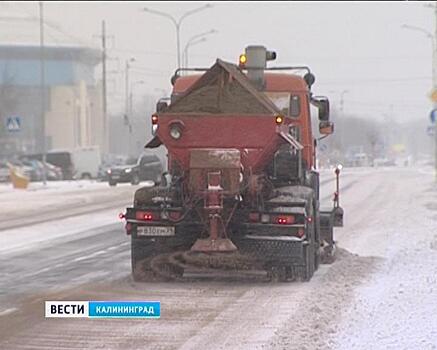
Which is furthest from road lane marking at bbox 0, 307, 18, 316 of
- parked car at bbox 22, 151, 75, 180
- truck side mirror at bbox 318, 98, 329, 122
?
parked car at bbox 22, 151, 75, 180

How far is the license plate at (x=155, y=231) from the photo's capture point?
14.4m

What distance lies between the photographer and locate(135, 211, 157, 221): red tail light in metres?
14.5

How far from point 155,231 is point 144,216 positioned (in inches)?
10.2

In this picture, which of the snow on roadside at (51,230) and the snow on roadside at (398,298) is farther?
the snow on roadside at (51,230)

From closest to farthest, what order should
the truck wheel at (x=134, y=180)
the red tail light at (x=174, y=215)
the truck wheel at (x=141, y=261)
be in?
the red tail light at (x=174, y=215) < the truck wheel at (x=141, y=261) < the truck wheel at (x=134, y=180)

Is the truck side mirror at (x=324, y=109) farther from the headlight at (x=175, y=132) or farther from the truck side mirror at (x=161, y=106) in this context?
the headlight at (x=175, y=132)

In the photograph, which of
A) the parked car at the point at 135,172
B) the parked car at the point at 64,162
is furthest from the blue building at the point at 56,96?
the parked car at the point at 135,172

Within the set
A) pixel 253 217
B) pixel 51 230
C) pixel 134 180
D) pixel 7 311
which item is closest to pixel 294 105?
pixel 253 217

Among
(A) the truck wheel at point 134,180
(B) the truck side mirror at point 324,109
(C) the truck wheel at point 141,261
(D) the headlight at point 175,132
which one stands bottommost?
(A) the truck wheel at point 134,180

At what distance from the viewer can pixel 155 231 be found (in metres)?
14.5

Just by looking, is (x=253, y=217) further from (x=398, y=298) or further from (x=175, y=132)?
(x=398, y=298)

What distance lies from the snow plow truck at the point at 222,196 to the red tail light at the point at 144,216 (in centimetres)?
1

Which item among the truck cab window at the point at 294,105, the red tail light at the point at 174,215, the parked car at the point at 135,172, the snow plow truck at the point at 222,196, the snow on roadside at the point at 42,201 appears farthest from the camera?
the parked car at the point at 135,172

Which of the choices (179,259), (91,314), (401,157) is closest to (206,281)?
(179,259)
